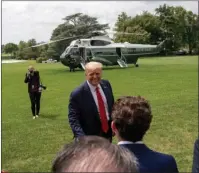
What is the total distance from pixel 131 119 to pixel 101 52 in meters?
32.9

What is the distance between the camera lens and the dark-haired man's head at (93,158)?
85 centimetres

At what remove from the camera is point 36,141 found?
7793 millimetres

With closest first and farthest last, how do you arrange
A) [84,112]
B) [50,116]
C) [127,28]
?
1. [84,112]
2. [50,116]
3. [127,28]

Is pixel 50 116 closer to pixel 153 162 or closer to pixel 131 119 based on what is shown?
pixel 131 119

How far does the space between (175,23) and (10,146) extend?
53375mm

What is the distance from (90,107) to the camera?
12.9 feet

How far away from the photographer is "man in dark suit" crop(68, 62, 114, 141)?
3930 millimetres

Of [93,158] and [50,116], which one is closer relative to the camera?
[93,158]

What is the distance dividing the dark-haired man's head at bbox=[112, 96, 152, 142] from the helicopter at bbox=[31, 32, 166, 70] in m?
31.1

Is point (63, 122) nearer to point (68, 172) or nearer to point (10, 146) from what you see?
point (10, 146)

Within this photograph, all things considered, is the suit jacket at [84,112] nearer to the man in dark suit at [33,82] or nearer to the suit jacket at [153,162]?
the suit jacket at [153,162]

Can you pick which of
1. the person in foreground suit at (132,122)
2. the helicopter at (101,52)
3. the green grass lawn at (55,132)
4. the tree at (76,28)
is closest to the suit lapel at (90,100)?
the person in foreground suit at (132,122)

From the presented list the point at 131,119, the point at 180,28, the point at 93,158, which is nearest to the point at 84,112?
the point at 131,119

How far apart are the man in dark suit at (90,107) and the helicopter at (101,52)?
29496 mm
